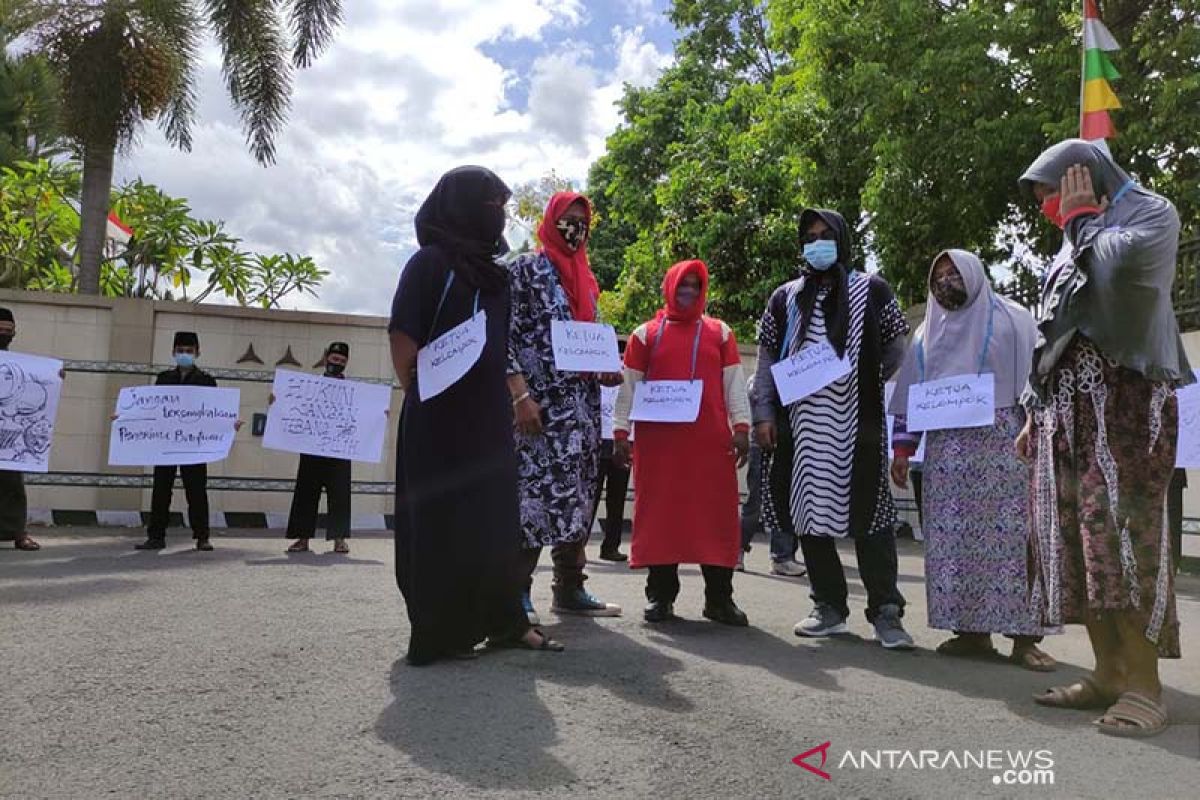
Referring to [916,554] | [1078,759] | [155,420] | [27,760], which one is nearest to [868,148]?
[916,554]

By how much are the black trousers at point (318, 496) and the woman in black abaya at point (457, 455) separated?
450 cm

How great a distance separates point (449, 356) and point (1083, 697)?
2496mm

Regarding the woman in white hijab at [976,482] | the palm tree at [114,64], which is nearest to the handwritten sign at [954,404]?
the woman in white hijab at [976,482]

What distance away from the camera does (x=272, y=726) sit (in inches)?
115

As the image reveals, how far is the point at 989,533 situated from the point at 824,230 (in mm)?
1560

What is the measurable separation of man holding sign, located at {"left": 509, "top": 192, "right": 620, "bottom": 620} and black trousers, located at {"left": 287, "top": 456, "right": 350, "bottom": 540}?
3917mm

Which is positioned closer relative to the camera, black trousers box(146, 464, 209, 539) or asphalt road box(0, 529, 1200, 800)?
asphalt road box(0, 529, 1200, 800)

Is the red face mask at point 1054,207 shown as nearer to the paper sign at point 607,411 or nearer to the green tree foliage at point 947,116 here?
the paper sign at point 607,411

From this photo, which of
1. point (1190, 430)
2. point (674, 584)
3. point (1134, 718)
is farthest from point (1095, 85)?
point (1134, 718)

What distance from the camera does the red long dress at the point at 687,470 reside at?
4.86 metres

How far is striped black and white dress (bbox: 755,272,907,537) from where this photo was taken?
15.0 ft

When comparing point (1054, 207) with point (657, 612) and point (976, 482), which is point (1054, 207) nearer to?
point (976, 482)

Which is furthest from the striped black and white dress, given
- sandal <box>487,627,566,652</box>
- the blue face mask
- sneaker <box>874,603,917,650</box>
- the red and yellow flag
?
the red and yellow flag

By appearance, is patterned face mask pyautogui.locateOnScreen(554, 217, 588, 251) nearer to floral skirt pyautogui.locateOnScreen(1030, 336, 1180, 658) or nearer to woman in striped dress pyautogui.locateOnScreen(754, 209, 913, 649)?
woman in striped dress pyautogui.locateOnScreen(754, 209, 913, 649)
